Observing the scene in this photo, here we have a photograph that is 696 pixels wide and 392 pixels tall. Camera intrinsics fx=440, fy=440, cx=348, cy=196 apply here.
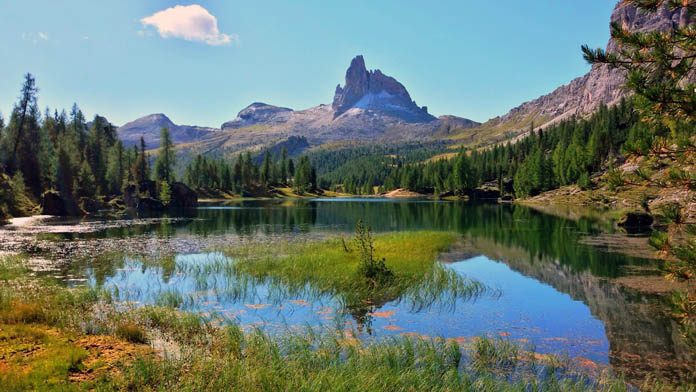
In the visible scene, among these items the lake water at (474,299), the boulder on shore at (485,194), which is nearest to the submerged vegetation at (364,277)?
the lake water at (474,299)

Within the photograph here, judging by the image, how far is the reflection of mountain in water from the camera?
16.4 m

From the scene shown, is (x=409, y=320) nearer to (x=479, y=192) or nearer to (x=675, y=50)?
(x=675, y=50)

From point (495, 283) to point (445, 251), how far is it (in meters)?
15.0

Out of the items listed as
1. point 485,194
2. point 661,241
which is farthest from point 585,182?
point 661,241

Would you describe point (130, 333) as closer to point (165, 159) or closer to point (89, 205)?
point (89, 205)

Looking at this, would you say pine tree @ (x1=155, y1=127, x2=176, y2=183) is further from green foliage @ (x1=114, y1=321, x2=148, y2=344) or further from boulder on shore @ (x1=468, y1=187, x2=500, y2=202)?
green foliage @ (x1=114, y1=321, x2=148, y2=344)

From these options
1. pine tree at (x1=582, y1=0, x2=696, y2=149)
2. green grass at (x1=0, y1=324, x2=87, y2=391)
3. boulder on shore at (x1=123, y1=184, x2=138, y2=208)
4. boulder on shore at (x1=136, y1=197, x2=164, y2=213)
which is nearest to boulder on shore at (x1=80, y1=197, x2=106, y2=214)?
boulder on shore at (x1=136, y1=197, x2=164, y2=213)

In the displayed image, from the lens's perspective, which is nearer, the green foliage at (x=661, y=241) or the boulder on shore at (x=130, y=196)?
the green foliage at (x=661, y=241)

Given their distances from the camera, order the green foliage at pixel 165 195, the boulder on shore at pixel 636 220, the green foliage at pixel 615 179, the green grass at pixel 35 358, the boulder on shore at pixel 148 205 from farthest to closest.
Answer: the green foliage at pixel 165 195, the boulder on shore at pixel 148 205, the boulder on shore at pixel 636 220, the green grass at pixel 35 358, the green foliage at pixel 615 179

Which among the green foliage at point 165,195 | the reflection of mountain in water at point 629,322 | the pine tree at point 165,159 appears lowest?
the reflection of mountain in water at point 629,322

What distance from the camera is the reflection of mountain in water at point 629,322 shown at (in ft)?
53.9

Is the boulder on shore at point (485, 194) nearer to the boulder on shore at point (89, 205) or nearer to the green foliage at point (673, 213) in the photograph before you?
the boulder on shore at point (89, 205)

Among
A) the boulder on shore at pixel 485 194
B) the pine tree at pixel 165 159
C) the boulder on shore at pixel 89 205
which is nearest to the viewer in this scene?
the boulder on shore at pixel 89 205

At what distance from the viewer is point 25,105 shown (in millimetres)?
102188
